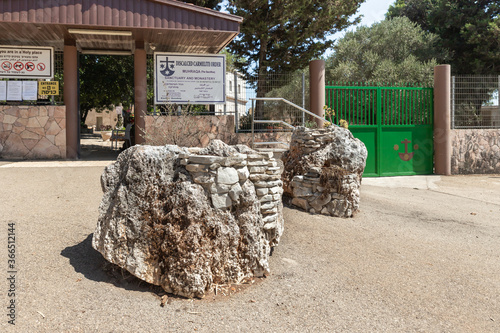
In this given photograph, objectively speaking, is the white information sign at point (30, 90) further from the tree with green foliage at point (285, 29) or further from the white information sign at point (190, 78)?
the tree with green foliage at point (285, 29)

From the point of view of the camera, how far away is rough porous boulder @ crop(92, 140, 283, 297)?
12.7 feet

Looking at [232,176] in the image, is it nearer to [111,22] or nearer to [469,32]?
[111,22]

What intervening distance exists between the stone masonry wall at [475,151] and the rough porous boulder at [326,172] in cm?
700

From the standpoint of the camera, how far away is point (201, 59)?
11.6 metres

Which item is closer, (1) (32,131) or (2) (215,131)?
(1) (32,131)

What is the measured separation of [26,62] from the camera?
438 inches

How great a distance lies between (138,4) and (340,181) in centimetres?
713

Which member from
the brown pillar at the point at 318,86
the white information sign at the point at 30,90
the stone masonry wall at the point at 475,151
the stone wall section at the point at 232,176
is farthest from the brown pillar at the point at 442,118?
the white information sign at the point at 30,90

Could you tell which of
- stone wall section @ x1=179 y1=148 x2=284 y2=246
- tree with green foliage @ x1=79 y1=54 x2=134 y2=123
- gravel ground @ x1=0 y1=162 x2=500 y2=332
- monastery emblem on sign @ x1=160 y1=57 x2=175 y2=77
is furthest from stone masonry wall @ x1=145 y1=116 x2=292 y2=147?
tree with green foliage @ x1=79 y1=54 x2=134 y2=123

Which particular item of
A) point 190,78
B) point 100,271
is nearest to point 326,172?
point 100,271

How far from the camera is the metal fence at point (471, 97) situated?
40.8 feet

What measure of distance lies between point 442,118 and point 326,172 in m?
7.16

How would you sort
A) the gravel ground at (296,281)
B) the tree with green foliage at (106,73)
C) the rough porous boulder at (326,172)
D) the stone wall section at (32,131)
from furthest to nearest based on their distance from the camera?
1. the tree with green foliage at (106,73)
2. the stone wall section at (32,131)
3. the rough porous boulder at (326,172)
4. the gravel ground at (296,281)

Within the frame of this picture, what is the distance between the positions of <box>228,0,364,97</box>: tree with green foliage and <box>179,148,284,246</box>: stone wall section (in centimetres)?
939
